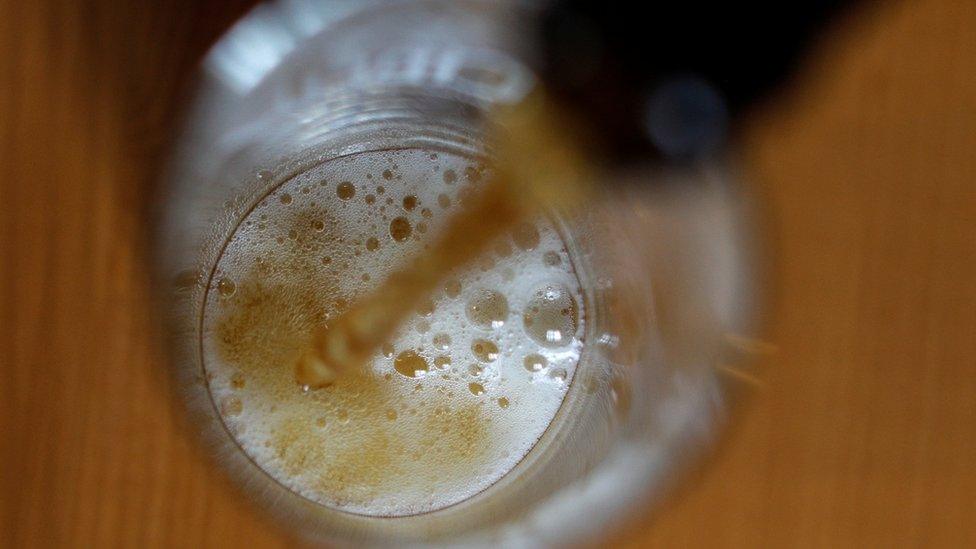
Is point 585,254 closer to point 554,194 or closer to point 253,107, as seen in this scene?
point 554,194

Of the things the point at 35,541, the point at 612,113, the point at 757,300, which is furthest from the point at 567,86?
the point at 35,541

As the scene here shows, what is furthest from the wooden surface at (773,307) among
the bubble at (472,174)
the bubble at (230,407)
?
the bubble at (472,174)

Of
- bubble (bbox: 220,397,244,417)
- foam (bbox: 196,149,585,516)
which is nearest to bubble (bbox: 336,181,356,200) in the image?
foam (bbox: 196,149,585,516)

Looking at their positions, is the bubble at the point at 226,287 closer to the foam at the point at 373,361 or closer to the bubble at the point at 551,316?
the foam at the point at 373,361

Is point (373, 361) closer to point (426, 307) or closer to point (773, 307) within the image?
point (426, 307)

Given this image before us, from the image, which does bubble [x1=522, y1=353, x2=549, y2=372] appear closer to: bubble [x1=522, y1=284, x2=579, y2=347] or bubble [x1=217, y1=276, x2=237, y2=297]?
bubble [x1=522, y1=284, x2=579, y2=347]

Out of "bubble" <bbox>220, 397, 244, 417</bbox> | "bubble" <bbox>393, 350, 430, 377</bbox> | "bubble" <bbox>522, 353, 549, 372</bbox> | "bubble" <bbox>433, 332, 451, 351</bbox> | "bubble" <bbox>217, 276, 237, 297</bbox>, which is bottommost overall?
"bubble" <bbox>220, 397, 244, 417</bbox>
